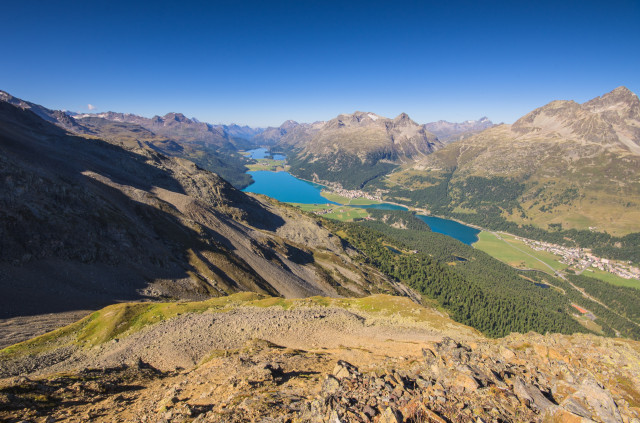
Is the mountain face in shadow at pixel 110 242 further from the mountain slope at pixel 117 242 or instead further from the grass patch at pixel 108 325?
the grass patch at pixel 108 325

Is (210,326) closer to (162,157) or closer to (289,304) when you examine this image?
(289,304)

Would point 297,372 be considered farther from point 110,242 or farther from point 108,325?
point 110,242

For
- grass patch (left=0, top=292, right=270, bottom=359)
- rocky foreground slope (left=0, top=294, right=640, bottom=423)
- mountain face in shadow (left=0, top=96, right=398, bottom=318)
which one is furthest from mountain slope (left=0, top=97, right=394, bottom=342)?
rocky foreground slope (left=0, top=294, right=640, bottom=423)

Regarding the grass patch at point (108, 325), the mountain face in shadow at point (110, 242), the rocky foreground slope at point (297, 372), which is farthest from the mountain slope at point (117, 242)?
the rocky foreground slope at point (297, 372)

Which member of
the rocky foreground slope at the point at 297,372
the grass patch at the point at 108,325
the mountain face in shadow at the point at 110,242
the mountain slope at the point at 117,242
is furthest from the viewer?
the mountain slope at the point at 117,242

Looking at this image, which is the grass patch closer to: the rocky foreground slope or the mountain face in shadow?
the rocky foreground slope

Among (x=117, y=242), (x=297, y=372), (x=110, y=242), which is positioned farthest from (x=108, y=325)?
(x=117, y=242)

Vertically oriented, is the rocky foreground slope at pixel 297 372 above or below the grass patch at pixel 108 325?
above

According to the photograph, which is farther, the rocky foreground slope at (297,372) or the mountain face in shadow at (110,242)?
the mountain face in shadow at (110,242)
